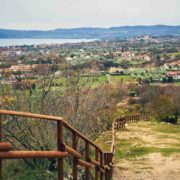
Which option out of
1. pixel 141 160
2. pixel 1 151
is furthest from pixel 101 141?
pixel 1 151

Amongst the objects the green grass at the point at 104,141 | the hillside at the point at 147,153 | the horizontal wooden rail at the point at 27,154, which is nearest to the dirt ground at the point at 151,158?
the hillside at the point at 147,153

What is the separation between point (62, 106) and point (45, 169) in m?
3.32

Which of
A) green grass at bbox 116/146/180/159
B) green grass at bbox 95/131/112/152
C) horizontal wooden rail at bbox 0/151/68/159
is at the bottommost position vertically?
green grass at bbox 95/131/112/152

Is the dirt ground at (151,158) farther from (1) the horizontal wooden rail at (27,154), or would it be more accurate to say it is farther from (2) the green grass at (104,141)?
(1) the horizontal wooden rail at (27,154)

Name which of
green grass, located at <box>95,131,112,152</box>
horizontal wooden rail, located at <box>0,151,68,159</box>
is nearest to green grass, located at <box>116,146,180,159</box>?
green grass, located at <box>95,131,112,152</box>

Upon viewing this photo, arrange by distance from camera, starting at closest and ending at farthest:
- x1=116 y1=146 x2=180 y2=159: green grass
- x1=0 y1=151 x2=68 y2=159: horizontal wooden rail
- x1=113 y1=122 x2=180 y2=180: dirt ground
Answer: x1=0 y1=151 x2=68 y2=159: horizontal wooden rail < x1=113 y1=122 x2=180 y2=180: dirt ground < x1=116 y1=146 x2=180 y2=159: green grass

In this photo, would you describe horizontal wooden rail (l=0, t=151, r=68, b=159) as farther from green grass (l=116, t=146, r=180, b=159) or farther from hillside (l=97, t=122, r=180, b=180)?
green grass (l=116, t=146, r=180, b=159)

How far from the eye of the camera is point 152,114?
28188 mm

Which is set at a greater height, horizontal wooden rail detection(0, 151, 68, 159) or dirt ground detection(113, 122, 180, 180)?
horizontal wooden rail detection(0, 151, 68, 159)

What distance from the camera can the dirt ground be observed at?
40.1ft

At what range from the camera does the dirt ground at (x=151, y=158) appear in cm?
1223

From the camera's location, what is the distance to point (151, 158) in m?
14.5

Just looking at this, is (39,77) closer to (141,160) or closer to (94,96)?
(94,96)

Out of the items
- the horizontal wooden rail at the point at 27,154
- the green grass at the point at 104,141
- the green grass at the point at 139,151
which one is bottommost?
the green grass at the point at 104,141
